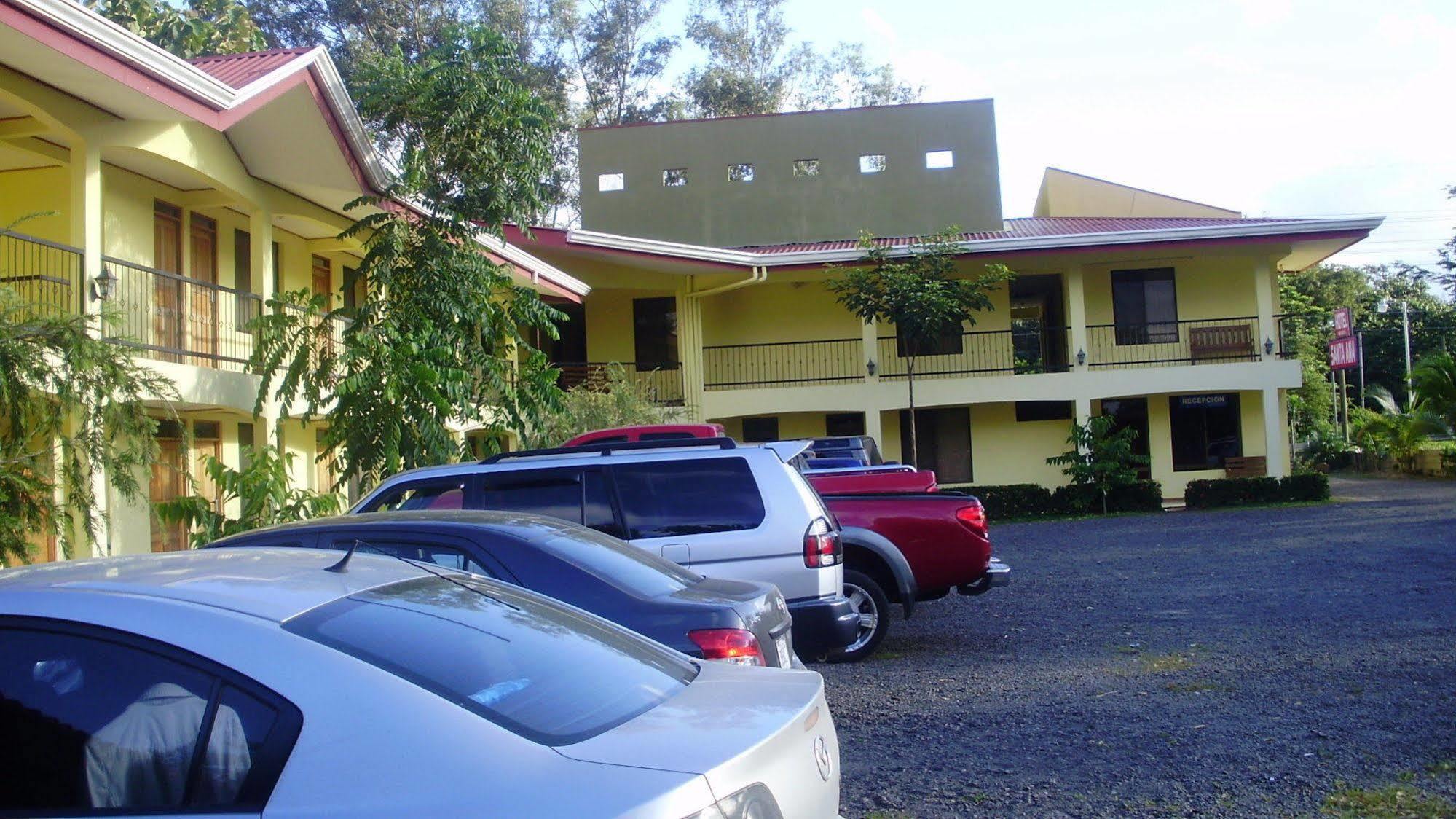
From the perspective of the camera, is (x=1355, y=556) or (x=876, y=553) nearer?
(x=876, y=553)

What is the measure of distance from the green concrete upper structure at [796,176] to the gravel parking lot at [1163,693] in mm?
15095

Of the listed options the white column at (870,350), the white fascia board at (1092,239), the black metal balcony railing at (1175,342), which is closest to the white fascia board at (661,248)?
the white fascia board at (1092,239)

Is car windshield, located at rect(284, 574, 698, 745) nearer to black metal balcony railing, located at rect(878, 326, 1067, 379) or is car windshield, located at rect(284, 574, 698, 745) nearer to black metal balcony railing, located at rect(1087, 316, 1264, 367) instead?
black metal balcony railing, located at rect(878, 326, 1067, 379)

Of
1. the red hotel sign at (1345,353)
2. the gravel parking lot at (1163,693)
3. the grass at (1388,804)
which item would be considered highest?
the red hotel sign at (1345,353)

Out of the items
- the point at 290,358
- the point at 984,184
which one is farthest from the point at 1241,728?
the point at 984,184

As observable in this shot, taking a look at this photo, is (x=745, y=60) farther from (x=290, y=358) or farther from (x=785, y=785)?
(x=785, y=785)

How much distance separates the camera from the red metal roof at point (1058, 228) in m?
25.2

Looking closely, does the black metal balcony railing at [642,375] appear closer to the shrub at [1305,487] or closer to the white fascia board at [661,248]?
the white fascia board at [661,248]

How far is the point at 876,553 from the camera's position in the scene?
9266 millimetres

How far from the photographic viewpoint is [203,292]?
577 inches

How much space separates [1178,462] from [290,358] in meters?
19.2

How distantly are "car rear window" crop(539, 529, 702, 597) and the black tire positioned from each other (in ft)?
12.4

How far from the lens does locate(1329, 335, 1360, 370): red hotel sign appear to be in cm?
2645

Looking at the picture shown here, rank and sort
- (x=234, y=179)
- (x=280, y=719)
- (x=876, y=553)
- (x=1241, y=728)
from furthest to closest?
(x=234, y=179)
(x=876, y=553)
(x=1241, y=728)
(x=280, y=719)
